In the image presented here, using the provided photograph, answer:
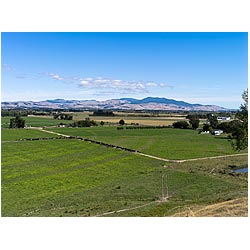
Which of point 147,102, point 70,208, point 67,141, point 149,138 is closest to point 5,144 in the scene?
point 67,141

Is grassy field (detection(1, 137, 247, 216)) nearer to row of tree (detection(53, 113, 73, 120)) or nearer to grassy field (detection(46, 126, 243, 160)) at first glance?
grassy field (detection(46, 126, 243, 160))

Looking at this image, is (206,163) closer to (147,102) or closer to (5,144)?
(5,144)

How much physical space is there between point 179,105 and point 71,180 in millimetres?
53413

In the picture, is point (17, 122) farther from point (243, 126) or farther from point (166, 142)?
point (243, 126)

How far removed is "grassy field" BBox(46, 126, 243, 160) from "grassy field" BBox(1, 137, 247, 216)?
3.06 meters

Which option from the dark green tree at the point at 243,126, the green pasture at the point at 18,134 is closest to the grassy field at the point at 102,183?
the dark green tree at the point at 243,126

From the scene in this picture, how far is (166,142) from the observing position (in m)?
34.4

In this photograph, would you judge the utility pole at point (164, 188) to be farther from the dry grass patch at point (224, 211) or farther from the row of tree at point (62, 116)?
the row of tree at point (62, 116)

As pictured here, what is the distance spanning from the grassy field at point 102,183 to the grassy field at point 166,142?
306 centimetres

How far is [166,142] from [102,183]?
18999 millimetres

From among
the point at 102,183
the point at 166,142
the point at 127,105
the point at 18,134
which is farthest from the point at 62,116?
the point at 102,183

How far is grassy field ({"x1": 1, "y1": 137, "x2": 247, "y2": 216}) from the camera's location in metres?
11.0

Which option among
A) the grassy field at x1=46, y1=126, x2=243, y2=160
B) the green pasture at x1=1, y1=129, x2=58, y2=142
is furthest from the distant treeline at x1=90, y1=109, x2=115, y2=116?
the green pasture at x1=1, y1=129, x2=58, y2=142
